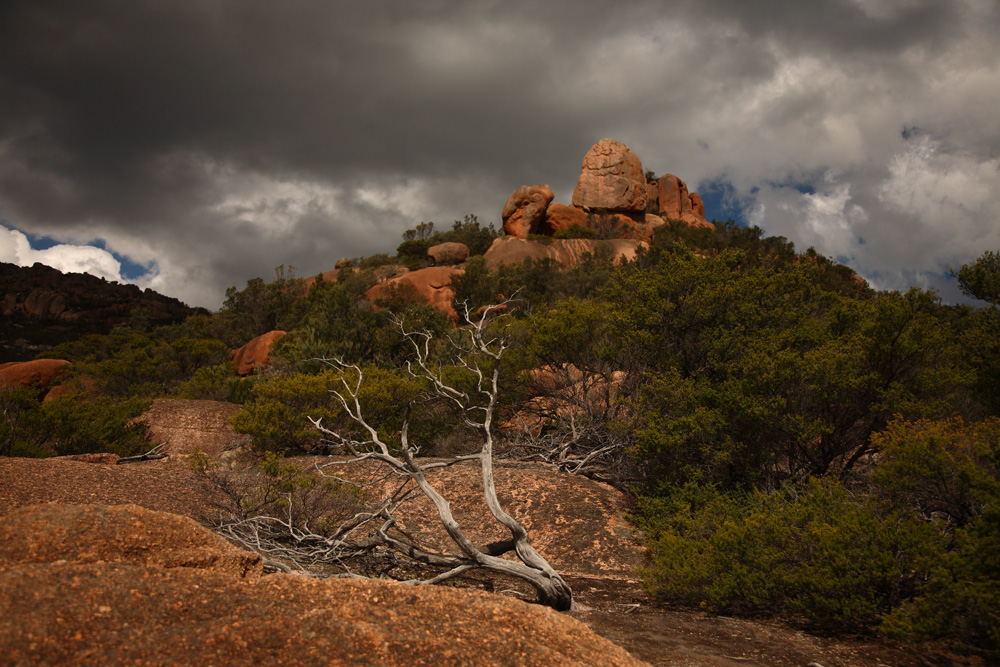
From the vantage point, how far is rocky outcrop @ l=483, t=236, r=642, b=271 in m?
41.6

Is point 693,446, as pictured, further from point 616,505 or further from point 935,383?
point 935,383

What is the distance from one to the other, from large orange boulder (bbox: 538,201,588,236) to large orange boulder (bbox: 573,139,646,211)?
12.8ft

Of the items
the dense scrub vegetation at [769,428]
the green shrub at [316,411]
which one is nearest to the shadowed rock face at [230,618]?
the dense scrub vegetation at [769,428]

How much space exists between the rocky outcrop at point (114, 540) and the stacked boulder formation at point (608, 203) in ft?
151

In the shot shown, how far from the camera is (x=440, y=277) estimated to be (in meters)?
38.0

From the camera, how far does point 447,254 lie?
164 ft

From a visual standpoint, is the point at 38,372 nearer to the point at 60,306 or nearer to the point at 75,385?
the point at 75,385

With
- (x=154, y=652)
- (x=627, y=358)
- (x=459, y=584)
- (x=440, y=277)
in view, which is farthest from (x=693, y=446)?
(x=440, y=277)

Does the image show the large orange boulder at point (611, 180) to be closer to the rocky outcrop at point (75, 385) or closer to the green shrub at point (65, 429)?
the rocky outcrop at point (75, 385)

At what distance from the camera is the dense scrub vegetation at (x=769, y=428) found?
629cm

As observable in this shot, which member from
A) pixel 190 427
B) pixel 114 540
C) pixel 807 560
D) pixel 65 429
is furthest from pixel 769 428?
pixel 65 429

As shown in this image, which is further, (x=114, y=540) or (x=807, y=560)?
(x=807, y=560)

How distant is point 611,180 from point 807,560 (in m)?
51.8

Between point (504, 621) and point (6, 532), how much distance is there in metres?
3.63
